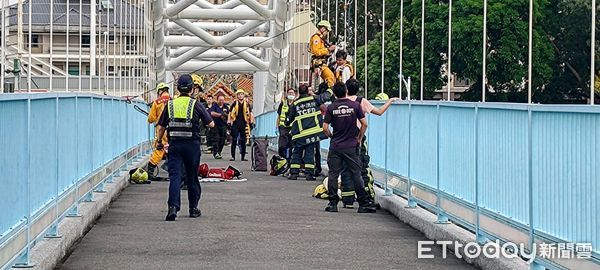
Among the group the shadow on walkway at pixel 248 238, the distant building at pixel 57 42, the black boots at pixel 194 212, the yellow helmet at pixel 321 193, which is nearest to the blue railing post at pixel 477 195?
the shadow on walkway at pixel 248 238

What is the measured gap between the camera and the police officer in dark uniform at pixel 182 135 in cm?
1558

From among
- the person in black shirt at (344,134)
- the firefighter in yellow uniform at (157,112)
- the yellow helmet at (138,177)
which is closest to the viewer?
the person in black shirt at (344,134)

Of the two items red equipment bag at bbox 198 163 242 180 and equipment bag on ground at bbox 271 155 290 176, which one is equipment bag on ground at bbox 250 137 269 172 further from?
red equipment bag at bbox 198 163 242 180

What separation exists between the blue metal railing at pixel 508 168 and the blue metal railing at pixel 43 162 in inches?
142

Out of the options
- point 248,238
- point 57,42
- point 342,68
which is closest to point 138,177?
point 57,42

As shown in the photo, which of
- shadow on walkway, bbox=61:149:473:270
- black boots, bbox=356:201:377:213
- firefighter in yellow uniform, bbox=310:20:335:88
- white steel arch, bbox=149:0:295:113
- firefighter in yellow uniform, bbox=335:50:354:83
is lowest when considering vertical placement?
shadow on walkway, bbox=61:149:473:270

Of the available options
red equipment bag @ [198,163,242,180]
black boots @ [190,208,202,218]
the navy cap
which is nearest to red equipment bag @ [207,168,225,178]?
red equipment bag @ [198,163,242,180]

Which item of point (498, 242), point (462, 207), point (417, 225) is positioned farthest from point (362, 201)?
point (498, 242)

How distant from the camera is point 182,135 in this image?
15609mm

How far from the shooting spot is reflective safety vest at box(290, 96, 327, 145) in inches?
928

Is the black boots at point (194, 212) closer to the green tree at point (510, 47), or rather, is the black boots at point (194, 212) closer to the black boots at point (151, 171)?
the green tree at point (510, 47)

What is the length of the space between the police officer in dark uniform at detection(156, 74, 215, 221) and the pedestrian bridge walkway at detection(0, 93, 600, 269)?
0.39 meters

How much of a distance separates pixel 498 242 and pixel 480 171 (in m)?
1.12

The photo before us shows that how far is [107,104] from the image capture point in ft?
67.0
